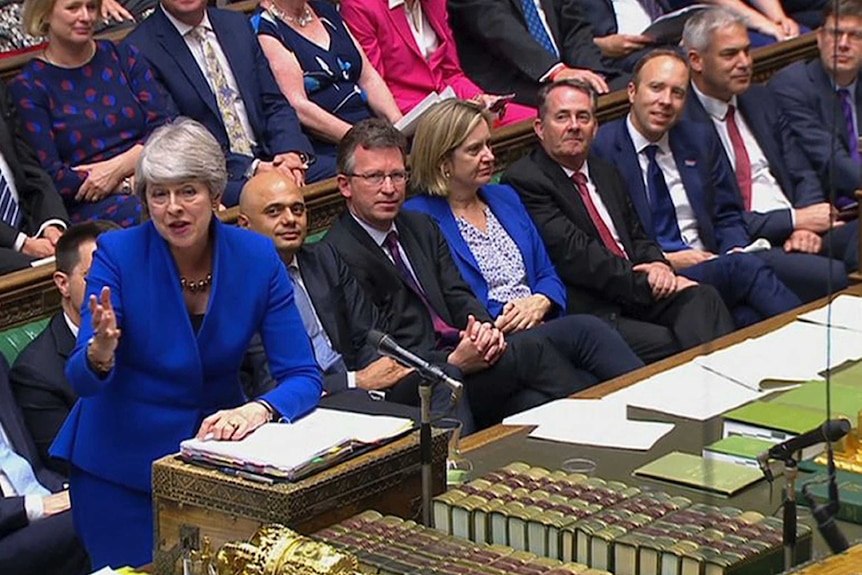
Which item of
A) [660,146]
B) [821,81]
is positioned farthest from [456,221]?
[821,81]

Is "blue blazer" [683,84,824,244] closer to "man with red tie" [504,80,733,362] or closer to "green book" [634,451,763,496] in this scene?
"man with red tie" [504,80,733,362]

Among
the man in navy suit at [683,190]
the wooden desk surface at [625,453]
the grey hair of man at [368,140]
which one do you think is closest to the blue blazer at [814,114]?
the wooden desk surface at [625,453]

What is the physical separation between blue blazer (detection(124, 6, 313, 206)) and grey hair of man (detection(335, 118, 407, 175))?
0.39 m

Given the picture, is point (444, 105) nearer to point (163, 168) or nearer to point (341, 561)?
point (163, 168)

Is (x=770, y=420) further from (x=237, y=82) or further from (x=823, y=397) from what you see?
(x=237, y=82)

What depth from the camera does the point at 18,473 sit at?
4094 mm

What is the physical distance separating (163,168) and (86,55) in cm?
169

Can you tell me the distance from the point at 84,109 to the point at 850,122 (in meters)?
2.48

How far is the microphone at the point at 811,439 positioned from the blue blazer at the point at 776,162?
1.34 metres

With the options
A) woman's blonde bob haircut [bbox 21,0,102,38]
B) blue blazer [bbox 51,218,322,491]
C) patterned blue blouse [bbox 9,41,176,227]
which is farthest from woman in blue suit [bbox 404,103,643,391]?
blue blazer [bbox 51,218,322,491]

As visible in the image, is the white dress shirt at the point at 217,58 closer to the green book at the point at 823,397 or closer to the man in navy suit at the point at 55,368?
the man in navy suit at the point at 55,368

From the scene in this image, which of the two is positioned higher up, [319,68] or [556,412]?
[319,68]

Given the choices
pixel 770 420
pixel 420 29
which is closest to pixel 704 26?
pixel 420 29

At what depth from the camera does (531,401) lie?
4875 millimetres
